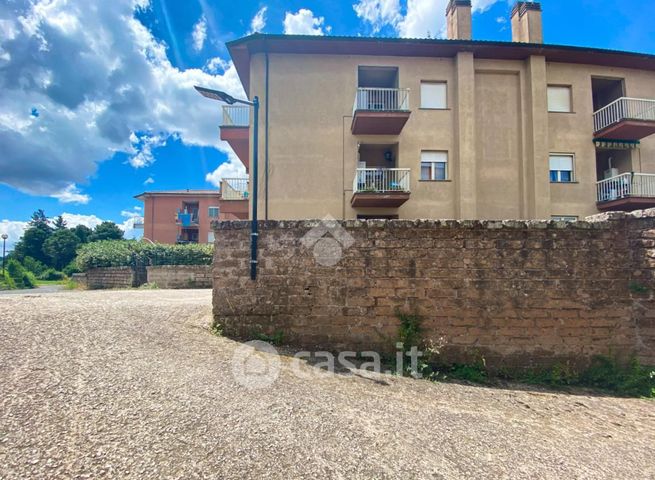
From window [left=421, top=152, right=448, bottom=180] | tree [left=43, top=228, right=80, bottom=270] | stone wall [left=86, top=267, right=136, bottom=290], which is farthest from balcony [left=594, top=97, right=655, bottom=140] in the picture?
tree [left=43, top=228, right=80, bottom=270]

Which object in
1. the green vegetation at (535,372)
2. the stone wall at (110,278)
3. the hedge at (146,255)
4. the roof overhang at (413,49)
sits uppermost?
the roof overhang at (413,49)

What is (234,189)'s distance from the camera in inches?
504

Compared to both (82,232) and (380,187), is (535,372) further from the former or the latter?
(82,232)

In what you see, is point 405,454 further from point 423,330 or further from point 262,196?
point 262,196

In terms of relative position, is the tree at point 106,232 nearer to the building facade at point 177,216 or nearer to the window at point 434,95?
the building facade at point 177,216

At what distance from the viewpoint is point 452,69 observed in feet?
39.8

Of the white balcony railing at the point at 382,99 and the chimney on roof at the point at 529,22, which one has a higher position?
the chimney on roof at the point at 529,22

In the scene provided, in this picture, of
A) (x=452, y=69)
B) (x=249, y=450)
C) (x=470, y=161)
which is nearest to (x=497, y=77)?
(x=452, y=69)

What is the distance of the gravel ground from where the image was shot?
2414 mm

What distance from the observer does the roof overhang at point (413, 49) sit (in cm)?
1137

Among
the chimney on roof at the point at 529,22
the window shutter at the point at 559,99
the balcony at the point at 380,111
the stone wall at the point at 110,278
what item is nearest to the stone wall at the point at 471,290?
the balcony at the point at 380,111

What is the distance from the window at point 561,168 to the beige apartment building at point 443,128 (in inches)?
1.7

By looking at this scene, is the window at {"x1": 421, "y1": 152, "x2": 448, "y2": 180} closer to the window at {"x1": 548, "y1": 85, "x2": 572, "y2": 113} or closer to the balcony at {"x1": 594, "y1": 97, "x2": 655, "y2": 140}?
the window at {"x1": 548, "y1": 85, "x2": 572, "y2": 113}

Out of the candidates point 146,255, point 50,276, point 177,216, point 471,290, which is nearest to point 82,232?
point 50,276
